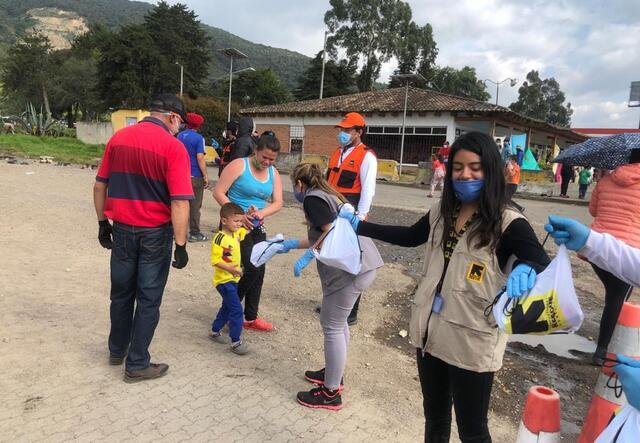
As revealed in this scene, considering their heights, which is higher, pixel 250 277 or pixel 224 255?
pixel 224 255

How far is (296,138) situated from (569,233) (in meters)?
31.9

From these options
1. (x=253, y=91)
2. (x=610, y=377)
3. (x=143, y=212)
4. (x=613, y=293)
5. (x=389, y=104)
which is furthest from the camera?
(x=253, y=91)

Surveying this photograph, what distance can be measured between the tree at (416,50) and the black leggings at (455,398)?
51.5 metres

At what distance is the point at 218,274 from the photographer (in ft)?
12.0

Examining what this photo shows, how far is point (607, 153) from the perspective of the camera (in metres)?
3.64

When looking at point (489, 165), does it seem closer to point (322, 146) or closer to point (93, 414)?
point (93, 414)

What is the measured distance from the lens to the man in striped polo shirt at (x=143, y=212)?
3.01 m

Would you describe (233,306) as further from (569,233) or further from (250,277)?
(569,233)

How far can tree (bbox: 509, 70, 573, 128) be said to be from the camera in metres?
84.6

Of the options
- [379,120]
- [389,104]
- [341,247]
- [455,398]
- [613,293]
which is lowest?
[455,398]

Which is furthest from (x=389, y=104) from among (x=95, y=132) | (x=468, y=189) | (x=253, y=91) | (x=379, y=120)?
(x=253, y=91)

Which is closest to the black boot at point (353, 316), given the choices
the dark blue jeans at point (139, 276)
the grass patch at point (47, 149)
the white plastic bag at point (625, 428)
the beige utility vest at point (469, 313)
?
the dark blue jeans at point (139, 276)

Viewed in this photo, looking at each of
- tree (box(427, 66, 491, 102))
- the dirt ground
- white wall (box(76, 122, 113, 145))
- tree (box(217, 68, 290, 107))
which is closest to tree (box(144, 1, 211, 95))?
tree (box(217, 68, 290, 107))

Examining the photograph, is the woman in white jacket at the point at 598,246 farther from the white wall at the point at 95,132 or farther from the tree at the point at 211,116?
the white wall at the point at 95,132
